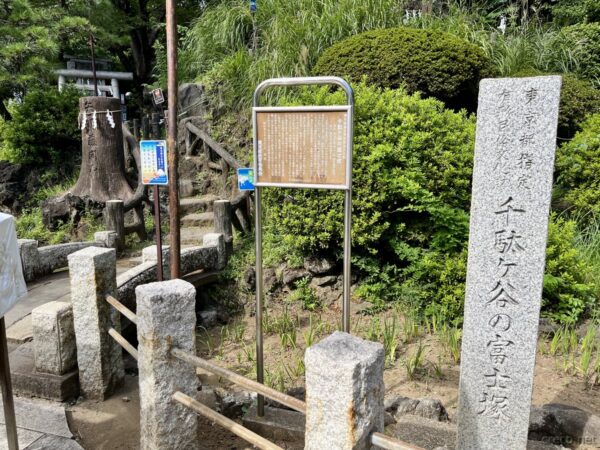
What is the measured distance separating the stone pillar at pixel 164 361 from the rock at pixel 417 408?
4.97ft

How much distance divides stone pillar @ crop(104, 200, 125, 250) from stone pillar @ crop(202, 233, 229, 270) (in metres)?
1.57

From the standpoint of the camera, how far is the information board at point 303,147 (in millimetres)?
2988

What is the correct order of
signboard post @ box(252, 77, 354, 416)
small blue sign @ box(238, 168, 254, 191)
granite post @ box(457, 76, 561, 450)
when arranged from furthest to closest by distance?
small blue sign @ box(238, 168, 254, 191), signboard post @ box(252, 77, 354, 416), granite post @ box(457, 76, 561, 450)

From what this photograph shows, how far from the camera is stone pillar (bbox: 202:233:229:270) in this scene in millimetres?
6496

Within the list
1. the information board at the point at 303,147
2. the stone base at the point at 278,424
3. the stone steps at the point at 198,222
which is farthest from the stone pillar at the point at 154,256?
the information board at the point at 303,147

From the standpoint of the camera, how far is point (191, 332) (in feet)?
9.35

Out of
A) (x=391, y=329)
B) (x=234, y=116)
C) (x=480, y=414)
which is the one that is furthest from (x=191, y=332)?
(x=234, y=116)

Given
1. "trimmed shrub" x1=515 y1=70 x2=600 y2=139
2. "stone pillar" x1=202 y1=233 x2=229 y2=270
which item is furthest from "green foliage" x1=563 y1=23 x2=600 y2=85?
"stone pillar" x1=202 y1=233 x2=229 y2=270

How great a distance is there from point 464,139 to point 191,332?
405 cm

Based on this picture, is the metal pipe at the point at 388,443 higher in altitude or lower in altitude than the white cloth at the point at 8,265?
lower

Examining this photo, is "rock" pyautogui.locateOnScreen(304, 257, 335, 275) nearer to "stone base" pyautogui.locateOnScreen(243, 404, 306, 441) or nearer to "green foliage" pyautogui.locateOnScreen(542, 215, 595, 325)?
"green foliage" pyautogui.locateOnScreen(542, 215, 595, 325)

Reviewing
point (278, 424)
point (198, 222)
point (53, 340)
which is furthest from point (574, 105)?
point (53, 340)

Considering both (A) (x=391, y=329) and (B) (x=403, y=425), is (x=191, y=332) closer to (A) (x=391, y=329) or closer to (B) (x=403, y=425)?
(B) (x=403, y=425)

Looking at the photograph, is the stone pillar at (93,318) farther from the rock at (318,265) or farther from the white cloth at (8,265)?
the rock at (318,265)
